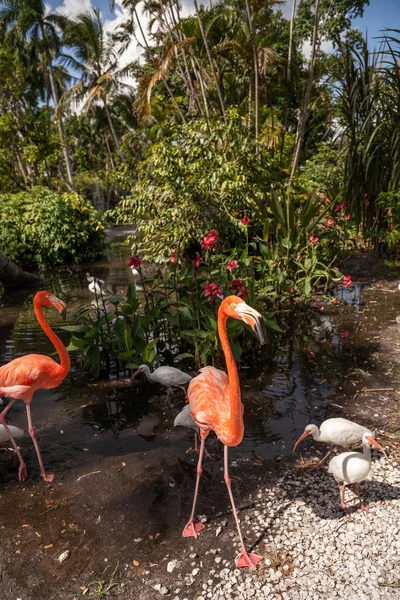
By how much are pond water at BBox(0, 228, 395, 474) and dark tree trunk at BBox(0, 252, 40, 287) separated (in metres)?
3.42

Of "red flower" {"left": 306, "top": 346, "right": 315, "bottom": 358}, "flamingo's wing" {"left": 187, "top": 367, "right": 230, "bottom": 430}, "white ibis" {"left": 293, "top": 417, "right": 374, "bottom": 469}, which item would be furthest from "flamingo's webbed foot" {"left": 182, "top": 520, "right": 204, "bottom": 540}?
"red flower" {"left": 306, "top": 346, "right": 315, "bottom": 358}

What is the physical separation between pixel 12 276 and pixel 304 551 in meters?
9.43

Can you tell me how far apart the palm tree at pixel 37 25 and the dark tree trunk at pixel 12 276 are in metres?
16.2

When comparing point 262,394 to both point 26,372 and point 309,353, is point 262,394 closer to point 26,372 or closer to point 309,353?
point 309,353

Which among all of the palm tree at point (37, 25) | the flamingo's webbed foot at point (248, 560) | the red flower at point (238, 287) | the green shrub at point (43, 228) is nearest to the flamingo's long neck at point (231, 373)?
the flamingo's webbed foot at point (248, 560)

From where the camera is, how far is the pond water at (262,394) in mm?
3891

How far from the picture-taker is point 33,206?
12.8 metres

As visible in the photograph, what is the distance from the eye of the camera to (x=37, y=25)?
85.7 feet

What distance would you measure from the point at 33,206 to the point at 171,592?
489 inches

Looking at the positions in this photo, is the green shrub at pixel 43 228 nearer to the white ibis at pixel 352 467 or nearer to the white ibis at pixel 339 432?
the white ibis at pixel 339 432

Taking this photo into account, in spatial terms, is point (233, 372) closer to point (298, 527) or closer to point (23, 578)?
point (298, 527)

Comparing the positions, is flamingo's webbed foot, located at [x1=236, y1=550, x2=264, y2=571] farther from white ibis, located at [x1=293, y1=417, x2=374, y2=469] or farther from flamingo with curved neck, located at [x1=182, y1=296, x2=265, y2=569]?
white ibis, located at [x1=293, y1=417, x2=374, y2=469]

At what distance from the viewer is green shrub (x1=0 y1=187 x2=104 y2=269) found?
481 inches

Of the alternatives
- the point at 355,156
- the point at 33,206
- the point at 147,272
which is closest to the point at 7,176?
the point at 33,206
